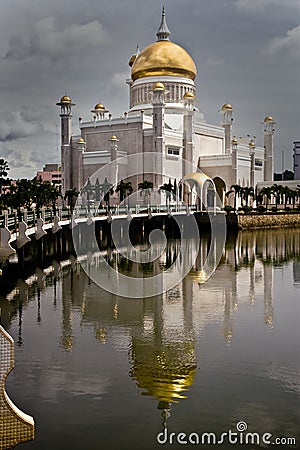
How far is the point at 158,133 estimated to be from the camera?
133 ft

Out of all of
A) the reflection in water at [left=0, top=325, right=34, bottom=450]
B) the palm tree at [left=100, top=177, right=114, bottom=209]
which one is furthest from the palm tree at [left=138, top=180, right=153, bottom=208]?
the reflection in water at [left=0, top=325, right=34, bottom=450]

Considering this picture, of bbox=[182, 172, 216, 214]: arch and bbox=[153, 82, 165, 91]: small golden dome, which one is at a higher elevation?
bbox=[153, 82, 165, 91]: small golden dome

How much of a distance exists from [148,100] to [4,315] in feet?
111

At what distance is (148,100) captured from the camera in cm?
4469

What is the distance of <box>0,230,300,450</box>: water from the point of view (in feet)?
24.0

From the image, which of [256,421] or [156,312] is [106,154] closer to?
[156,312]

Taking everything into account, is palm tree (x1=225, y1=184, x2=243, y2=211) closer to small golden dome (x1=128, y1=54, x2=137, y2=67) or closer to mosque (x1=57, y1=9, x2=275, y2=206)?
mosque (x1=57, y1=9, x2=275, y2=206)

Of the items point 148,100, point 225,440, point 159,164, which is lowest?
point 225,440

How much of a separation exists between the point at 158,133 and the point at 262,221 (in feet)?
29.6

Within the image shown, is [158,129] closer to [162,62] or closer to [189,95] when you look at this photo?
[189,95]

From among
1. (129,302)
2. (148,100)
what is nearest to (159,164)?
(148,100)

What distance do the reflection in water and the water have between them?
16 cm

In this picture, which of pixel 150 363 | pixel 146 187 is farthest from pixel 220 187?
pixel 150 363

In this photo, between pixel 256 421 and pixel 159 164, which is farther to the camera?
pixel 159 164
